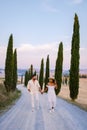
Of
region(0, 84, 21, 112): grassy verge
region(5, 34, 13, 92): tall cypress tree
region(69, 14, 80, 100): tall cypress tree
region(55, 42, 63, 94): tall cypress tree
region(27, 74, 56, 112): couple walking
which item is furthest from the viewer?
region(55, 42, 63, 94): tall cypress tree

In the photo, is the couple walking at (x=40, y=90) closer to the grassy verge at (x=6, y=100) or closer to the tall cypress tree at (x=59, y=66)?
the grassy verge at (x=6, y=100)

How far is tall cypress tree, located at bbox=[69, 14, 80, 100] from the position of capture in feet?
89.0

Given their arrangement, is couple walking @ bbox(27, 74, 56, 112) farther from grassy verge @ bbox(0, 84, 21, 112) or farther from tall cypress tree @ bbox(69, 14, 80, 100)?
tall cypress tree @ bbox(69, 14, 80, 100)

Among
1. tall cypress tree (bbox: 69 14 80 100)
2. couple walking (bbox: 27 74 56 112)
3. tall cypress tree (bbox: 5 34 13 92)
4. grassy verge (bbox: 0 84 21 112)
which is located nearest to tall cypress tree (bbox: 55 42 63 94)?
tall cypress tree (bbox: 5 34 13 92)

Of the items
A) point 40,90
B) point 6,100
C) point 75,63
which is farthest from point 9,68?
point 40,90

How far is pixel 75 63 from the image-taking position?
92.0 feet

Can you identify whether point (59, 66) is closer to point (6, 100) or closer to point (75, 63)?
point (75, 63)

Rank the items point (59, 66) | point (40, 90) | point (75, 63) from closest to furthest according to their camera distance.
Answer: point (40, 90) < point (75, 63) < point (59, 66)

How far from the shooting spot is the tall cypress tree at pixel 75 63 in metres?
27.1

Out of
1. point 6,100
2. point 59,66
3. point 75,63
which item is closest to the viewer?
point 6,100

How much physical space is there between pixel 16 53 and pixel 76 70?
28.7 meters

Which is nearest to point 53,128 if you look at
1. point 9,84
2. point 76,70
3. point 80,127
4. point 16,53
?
point 80,127

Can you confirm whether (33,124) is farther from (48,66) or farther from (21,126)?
(48,66)

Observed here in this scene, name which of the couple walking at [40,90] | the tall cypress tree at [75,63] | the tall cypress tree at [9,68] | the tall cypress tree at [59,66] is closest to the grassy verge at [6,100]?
the couple walking at [40,90]
